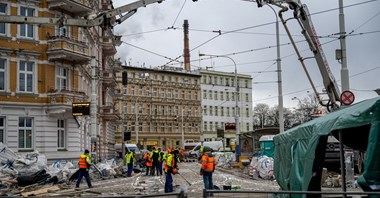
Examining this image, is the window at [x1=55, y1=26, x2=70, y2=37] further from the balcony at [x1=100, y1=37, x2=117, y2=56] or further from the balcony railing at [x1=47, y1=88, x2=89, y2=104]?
the balcony at [x1=100, y1=37, x2=117, y2=56]

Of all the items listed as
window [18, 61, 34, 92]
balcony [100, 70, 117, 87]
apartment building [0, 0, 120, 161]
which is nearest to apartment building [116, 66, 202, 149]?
balcony [100, 70, 117, 87]

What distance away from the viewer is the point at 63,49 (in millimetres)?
34469

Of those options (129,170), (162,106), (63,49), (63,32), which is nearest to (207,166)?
(129,170)

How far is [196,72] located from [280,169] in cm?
9175

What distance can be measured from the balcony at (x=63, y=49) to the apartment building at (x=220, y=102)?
70973 millimetres

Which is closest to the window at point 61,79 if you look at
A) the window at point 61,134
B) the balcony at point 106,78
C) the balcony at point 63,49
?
the balcony at point 63,49

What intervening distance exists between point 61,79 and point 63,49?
3028 mm

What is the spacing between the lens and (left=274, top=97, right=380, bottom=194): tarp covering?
8.27 meters

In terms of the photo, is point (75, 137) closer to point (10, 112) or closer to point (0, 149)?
point (10, 112)

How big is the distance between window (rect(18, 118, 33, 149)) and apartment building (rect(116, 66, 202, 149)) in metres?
58.2

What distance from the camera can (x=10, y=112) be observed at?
33.3 m

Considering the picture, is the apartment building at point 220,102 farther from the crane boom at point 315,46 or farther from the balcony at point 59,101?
the crane boom at point 315,46

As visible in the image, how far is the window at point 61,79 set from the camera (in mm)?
36219

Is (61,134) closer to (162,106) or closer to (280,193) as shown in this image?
(280,193)
